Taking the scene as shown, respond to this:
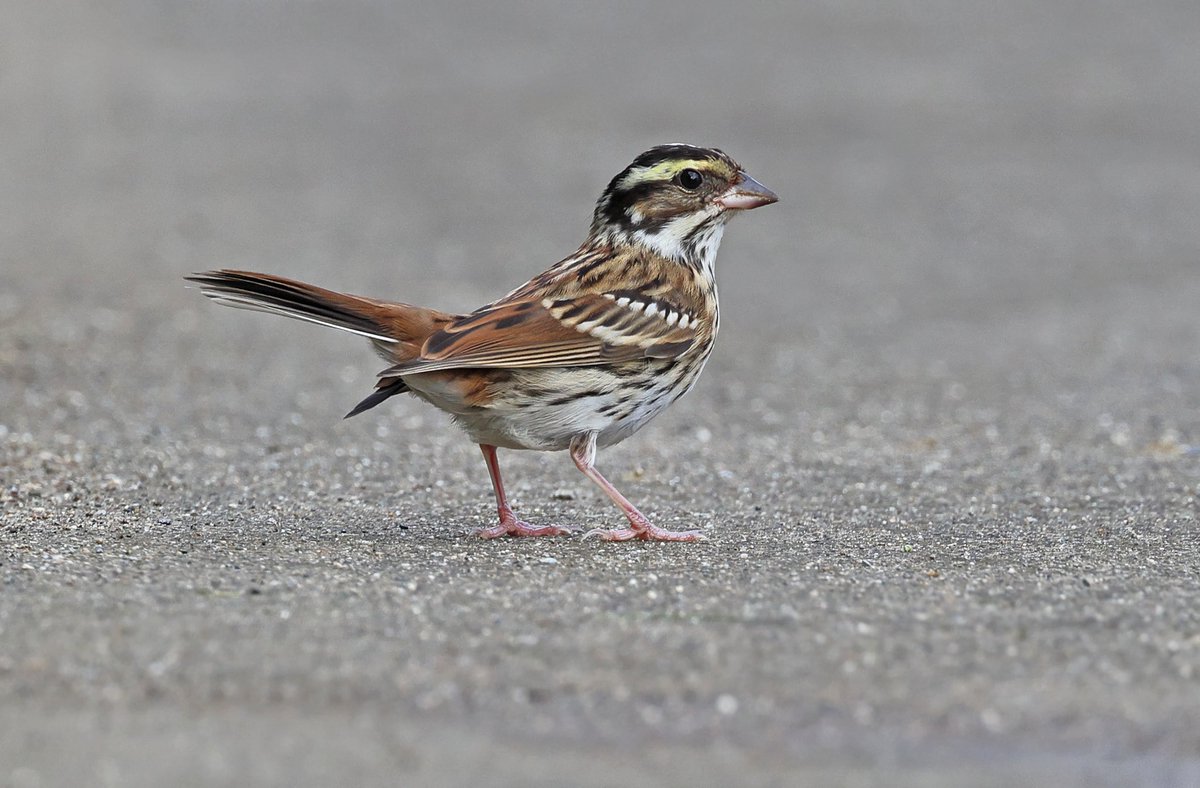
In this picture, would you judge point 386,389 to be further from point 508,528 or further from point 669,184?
point 669,184

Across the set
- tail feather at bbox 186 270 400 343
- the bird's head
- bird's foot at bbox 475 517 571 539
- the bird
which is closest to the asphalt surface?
bird's foot at bbox 475 517 571 539

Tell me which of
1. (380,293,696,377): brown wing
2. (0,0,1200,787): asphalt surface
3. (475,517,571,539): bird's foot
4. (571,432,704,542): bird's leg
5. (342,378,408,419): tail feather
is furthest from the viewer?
(475,517,571,539): bird's foot

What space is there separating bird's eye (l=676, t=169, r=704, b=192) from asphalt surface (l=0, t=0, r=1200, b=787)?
1.59 meters

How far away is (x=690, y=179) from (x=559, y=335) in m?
1.15

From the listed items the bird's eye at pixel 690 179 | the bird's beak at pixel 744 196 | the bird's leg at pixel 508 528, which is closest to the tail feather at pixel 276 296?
the bird's leg at pixel 508 528

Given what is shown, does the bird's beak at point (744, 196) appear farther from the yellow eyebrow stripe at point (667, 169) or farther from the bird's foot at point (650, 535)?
the bird's foot at point (650, 535)

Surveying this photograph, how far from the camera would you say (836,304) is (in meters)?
14.1

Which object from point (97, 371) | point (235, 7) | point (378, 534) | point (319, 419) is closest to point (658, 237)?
point (378, 534)

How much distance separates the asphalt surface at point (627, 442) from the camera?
473cm

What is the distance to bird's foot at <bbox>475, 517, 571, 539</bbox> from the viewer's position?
24.0 feet

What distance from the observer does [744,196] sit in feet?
25.1

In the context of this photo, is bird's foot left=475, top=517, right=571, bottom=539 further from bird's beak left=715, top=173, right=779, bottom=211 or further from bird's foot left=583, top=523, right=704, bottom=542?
bird's beak left=715, top=173, right=779, bottom=211

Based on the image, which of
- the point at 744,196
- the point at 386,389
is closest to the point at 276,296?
the point at 386,389

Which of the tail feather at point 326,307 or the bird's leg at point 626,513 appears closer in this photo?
the tail feather at point 326,307
